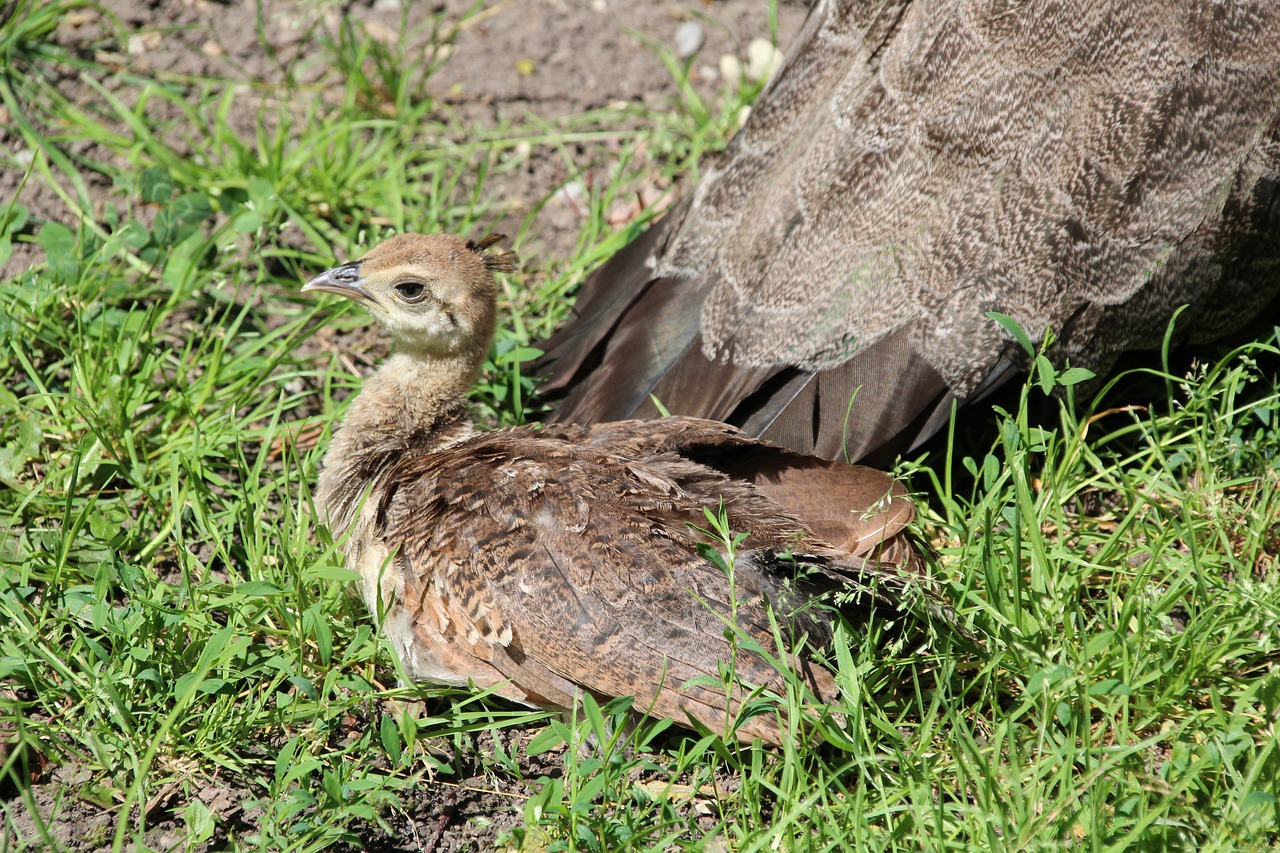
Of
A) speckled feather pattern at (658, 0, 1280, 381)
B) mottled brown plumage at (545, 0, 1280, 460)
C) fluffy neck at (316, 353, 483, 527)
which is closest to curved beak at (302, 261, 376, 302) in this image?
fluffy neck at (316, 353, 483, 527)

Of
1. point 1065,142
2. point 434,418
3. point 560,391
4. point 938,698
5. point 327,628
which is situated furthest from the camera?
point 560,391

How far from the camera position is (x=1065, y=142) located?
10.2ft

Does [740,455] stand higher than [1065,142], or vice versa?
[1065,142]

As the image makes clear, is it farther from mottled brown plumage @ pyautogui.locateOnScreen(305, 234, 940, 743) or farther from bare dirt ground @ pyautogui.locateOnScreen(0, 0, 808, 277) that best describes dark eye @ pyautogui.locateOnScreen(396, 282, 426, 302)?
bare dirt ground @ pyautogui.locateOnScreen(0, 0, 808, 277)

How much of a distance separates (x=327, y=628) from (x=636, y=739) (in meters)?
0.86

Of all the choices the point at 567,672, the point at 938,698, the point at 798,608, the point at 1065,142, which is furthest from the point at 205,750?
the point at 1065,142

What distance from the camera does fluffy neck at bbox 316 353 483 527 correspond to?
3.27 meters

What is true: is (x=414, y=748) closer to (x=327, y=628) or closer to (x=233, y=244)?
(x=327, y=628)

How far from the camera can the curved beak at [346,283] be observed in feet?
10.8

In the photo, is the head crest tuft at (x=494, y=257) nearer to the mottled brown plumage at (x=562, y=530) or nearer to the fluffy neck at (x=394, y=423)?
the mottled brown plumage at (x=562, y=530)

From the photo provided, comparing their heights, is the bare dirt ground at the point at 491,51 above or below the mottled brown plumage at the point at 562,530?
above

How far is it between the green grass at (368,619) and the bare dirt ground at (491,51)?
0.38m

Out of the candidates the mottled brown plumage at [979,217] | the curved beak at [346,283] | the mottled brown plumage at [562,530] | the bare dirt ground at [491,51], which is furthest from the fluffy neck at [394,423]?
the bare dirt ground at [491,51]

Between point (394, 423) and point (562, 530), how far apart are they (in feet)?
2.59
